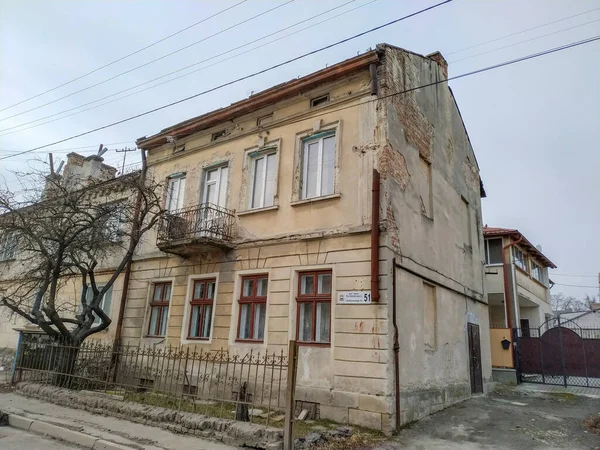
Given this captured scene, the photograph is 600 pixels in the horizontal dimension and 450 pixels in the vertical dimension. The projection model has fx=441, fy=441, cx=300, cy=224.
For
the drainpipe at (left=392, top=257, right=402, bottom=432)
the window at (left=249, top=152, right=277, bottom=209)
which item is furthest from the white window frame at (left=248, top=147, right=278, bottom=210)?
the drainpipe at (left=392, top=257, right=402, bottom=432)

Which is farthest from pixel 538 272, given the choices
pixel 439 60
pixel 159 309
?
pixel 159 309

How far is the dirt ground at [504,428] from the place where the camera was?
8.00 meters

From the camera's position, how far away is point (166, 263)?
13.8 meters

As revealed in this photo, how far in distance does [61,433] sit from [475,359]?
11663mm

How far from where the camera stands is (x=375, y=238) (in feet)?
30.5

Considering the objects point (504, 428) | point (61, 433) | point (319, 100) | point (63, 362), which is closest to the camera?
point (61, 433)

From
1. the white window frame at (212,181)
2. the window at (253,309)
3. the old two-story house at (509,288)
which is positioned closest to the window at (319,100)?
the white window frame at (212,181)

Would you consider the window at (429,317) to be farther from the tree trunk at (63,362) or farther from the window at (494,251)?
the window at (494,251)

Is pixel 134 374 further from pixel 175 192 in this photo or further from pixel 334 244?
pixel 175 192

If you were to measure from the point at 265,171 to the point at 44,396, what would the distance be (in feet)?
25.5

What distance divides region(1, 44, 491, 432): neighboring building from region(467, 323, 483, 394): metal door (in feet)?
0.20

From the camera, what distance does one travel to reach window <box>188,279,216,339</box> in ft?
40.3

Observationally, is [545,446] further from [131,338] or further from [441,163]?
[131,338]

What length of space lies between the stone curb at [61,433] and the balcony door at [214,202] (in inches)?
221
